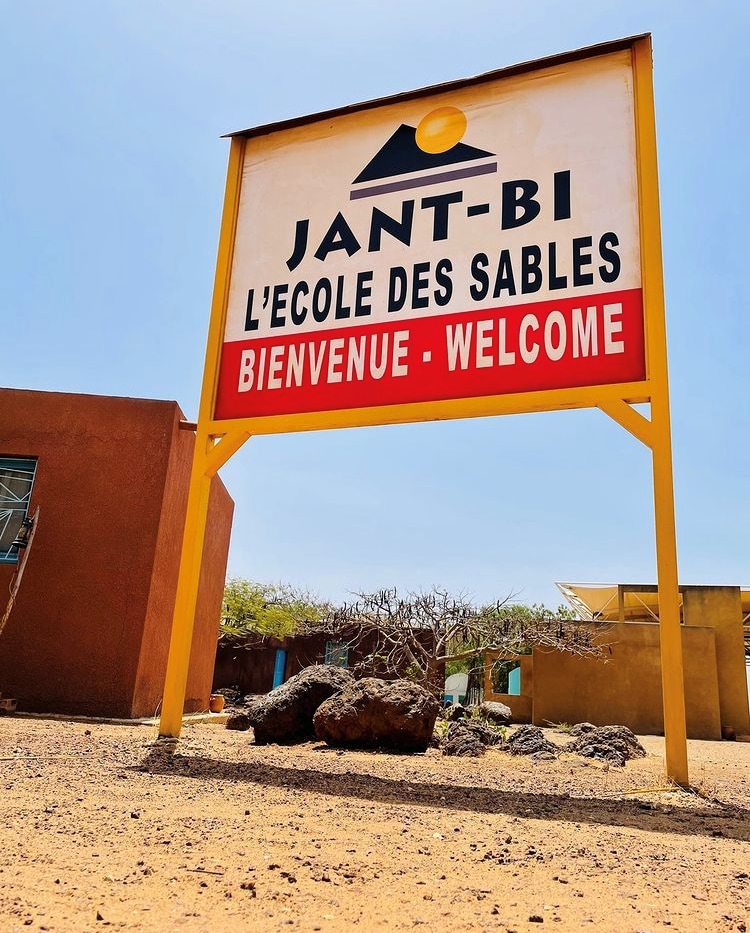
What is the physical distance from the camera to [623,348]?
706 cm

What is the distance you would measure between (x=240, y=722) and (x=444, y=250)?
6.77 m

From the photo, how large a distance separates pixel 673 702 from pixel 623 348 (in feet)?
10.8

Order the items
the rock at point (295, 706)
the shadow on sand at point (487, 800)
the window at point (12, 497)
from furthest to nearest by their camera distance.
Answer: the window at point (12, 497) < the rock at point (295, 706) < the shadow on sand at point (487, 800)

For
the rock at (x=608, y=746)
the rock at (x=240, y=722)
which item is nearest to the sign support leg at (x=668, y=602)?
the rock at (x=608, y=746)

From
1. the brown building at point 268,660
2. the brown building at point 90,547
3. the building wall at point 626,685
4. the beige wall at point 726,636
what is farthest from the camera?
the brown building at point 268,660

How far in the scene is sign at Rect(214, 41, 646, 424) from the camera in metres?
7.39

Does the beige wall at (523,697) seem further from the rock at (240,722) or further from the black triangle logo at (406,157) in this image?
the black triangle logo at (406,157)

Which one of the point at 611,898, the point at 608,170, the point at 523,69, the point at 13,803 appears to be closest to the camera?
the point at 611,898

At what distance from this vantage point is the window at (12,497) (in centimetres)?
1065

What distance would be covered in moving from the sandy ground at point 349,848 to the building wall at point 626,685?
9.91m

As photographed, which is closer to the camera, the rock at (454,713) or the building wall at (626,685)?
the rock at (454,713)

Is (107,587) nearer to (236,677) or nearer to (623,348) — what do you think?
(623,348)

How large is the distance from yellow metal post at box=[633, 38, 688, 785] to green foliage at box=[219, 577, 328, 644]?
1833cm

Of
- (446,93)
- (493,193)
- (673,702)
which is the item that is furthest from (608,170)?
(673,702)
